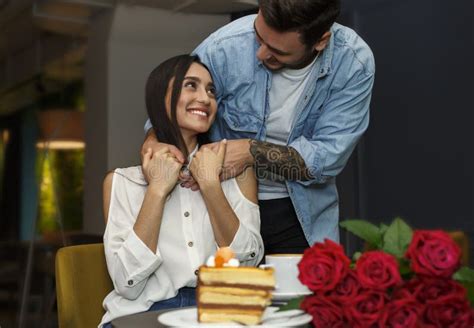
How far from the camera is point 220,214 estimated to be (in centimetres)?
187

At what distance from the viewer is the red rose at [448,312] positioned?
1021mm

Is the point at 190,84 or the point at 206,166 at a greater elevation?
the point at 190,84

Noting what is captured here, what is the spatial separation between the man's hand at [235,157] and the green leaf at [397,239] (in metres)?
0.88

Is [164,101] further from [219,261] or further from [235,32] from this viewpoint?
[219,261]

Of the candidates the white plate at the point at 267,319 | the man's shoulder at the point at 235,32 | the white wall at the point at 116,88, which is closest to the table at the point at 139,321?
the white plate at the point at 267,319

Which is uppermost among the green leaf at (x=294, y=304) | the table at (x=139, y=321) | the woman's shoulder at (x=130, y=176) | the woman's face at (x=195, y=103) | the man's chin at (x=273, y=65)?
the man's chin at (x=273, y=65)

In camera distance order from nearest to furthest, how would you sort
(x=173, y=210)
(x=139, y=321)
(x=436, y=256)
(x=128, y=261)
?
(x=436, y=256)
(x=139, y=321)
(x=128, y=261)
(x=173, y=210)

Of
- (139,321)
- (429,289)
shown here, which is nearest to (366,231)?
(429,289)

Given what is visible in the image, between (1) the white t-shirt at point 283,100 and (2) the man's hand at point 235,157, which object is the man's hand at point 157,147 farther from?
(1) the white t-shirt at point 283,100

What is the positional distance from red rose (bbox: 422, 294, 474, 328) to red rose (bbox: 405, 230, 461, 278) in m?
0.04

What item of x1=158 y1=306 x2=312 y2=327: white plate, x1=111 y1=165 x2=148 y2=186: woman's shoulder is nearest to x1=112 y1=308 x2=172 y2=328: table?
x1=158 y1=306 x2=312 y2=327: white plate

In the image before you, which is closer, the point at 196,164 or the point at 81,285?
the point at 81,285

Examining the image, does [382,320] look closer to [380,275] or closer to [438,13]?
[380,275]

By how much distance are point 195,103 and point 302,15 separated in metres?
0.37
